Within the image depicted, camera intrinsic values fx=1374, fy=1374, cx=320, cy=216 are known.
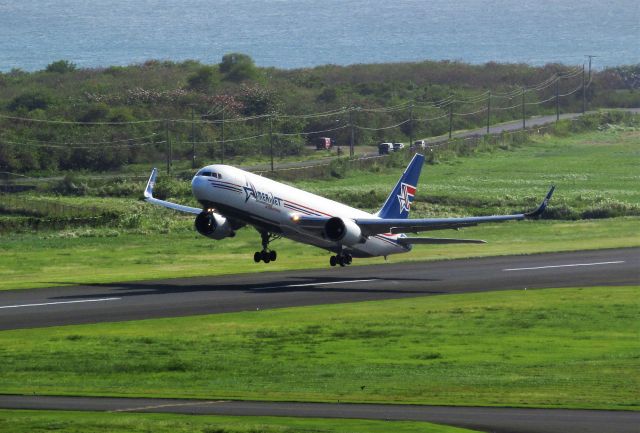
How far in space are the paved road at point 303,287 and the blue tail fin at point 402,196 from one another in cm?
386

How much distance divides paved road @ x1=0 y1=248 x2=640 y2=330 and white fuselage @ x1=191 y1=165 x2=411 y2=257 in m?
3.58

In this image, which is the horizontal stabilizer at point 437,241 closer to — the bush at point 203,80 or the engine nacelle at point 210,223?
the engine nacelle at point 210,223

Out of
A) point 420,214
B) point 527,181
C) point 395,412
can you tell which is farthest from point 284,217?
point 527,181

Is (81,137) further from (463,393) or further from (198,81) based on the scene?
(463,393)

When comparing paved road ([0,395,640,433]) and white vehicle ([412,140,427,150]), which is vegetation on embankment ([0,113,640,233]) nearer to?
white vehicle ([412,140,427,150])

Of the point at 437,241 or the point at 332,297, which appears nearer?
the point at 332,297

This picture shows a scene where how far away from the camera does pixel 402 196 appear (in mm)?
84000

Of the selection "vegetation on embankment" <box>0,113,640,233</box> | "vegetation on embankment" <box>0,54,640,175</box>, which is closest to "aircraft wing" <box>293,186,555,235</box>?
"vegetation on embankment" <box>0,113,640,233</box>

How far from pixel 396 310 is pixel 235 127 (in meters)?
90.6

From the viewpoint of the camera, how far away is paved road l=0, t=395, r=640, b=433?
42.2 m

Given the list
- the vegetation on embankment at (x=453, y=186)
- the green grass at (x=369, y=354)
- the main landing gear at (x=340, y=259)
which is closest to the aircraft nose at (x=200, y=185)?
the green grass at (x=369, y=354)

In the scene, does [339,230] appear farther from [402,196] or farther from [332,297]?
[402,196]

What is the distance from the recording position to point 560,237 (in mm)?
103750

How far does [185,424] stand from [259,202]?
32.4 m
